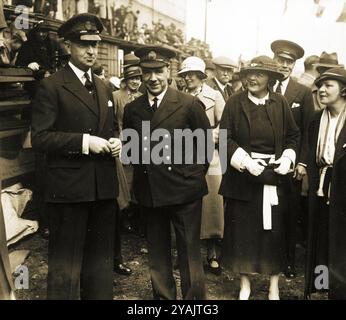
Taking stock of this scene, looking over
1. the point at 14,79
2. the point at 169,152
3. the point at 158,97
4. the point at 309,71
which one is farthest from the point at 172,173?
the point at 309,71

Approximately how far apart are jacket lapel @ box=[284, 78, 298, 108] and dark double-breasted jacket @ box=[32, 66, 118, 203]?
2098 mm

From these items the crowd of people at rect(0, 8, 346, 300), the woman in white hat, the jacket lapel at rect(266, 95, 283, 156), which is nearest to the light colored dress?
the woman in white hat

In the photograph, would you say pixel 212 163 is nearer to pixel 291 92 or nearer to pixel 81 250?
pixel 291 92

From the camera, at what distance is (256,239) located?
3.75m

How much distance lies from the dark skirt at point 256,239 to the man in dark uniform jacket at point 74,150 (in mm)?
1199

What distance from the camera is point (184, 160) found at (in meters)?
3.55

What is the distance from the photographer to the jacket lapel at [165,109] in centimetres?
347

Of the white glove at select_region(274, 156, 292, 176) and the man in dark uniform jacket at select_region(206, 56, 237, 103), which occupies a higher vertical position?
the man in dark uniform jacket at select_region(206, 56, 237, 103)

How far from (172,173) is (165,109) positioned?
1.74ft

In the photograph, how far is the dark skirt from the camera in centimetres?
373

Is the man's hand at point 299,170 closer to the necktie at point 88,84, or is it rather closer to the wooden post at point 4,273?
the necktie at point 88,84

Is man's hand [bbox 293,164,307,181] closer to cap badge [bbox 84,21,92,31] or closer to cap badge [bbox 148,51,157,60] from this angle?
cap badge [bbox 148,51,157,60]
